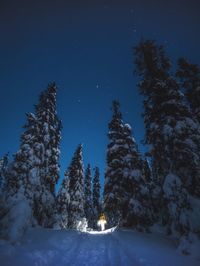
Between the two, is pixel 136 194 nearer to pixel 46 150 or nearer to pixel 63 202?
pixel 46 150

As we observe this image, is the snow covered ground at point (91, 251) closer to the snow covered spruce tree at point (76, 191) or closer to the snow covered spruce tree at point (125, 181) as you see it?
the snow covered spruce tree at point (125, 181)

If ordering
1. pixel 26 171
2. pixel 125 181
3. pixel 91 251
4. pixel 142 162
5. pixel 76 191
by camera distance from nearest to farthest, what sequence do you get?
1. pixel 91 251
2. pixel 26 171
3. pixel 125 181
4. pixel 142 162
5. pixel 76 191

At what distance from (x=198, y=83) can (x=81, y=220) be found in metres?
30.3

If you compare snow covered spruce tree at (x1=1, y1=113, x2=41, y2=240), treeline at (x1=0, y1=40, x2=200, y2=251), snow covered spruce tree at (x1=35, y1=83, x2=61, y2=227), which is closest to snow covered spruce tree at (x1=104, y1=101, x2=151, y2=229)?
treeline at (x1=0, y1=40, x2=200, y2=251)

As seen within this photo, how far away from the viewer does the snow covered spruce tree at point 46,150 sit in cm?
2023

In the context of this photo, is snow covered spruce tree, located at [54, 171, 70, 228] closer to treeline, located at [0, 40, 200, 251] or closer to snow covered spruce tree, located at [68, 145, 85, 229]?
snow covered spruce tree, located at [68, 145, 85, 229]

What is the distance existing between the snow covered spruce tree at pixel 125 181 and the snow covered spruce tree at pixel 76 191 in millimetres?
17424

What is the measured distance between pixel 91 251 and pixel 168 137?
831 cm

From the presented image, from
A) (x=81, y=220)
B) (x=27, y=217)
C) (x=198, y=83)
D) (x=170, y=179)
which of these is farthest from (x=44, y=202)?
(x=81, y=220)

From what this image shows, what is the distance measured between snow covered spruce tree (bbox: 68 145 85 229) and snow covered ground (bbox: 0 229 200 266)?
22204mm

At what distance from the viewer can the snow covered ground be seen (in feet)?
33.7

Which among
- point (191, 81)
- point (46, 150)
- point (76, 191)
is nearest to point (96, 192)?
point (76, 191)

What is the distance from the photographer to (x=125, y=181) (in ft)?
65.8

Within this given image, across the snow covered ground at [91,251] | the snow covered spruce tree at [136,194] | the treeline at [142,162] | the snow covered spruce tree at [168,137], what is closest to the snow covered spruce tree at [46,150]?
the treeline at [142,162]
